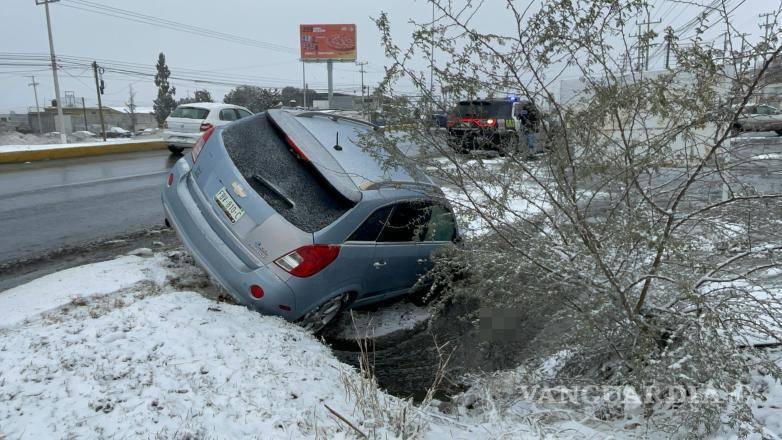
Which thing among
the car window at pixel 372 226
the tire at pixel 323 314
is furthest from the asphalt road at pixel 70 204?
the car window at pixel 372 226

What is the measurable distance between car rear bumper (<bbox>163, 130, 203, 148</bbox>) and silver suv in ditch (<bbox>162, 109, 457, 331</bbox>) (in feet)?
35.4

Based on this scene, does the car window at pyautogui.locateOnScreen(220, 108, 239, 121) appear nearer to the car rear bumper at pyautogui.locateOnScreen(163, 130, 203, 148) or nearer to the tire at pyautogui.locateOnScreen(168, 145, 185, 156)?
the car rear bumper at pyautogui.locateOnScreen(163, 130, 203, 148)

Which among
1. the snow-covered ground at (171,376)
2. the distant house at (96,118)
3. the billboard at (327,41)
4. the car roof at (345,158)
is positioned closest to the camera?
the snow-covered ground at (171,376)

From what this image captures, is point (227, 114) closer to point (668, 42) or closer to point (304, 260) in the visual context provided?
point (304, 260)

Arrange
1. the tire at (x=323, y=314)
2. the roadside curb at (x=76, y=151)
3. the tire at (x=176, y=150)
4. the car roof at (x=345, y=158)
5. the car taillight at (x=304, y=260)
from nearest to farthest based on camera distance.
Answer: the car taillight at (x=304, y=260) → the car roof at (x=345, y=158) → the tire at (x=323, y=314) → the roadside curb at (x=76, y=151) → the tire at (x=176, y=150)

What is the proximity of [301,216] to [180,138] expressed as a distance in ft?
40.5

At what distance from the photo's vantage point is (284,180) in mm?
4094

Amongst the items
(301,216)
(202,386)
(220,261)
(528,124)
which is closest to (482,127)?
(528,124)

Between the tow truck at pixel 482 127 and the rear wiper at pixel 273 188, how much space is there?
1.28 meters

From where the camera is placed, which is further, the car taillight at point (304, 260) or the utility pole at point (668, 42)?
the car taillight at point (304, 260)

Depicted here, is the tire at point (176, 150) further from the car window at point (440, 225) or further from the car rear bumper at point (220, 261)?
the car window at point (440, 225)

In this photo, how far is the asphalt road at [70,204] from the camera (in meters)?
6.10

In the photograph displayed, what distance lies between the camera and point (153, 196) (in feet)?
29.9

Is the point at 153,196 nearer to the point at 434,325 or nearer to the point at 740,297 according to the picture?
the point at 434,325
